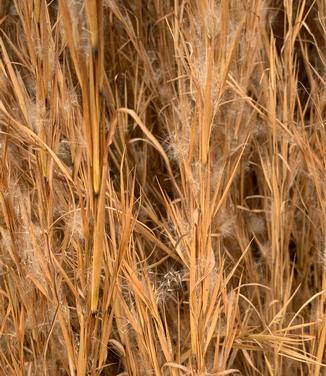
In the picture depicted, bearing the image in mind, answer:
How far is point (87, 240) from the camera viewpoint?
75 centimetres

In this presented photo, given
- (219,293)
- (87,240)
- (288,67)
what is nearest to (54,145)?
(87,240)

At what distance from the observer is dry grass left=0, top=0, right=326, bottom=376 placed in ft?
2.57

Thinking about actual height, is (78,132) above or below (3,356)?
above

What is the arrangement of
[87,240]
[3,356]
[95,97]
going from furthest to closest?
[3,356] < [87,240] < [95,97]

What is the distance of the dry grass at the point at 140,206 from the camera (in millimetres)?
784

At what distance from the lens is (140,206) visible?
0.90 meters

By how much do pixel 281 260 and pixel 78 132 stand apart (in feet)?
1.24

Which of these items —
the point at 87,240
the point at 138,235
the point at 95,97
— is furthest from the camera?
the point at 138,235

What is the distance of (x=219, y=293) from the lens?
84 centimetres

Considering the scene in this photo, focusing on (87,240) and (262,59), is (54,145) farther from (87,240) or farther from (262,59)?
(262,59)

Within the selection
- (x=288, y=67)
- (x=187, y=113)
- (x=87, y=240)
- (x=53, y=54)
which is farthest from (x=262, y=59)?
(x=87, y=240)

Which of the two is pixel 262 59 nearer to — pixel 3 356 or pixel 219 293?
pixel 219 293

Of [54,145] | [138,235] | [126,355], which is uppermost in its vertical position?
[54,145]

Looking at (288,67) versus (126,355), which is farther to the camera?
(288,67)
